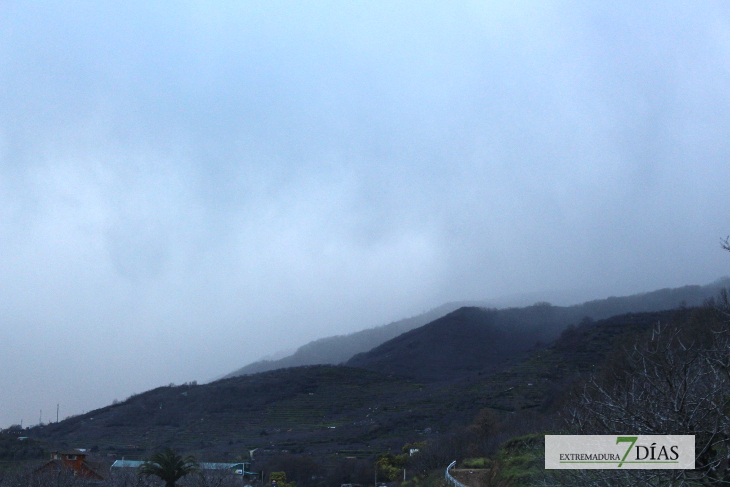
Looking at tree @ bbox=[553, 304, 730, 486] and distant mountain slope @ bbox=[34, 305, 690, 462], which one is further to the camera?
distant mountain slope @ bbox=[34, 305, 690, 462]

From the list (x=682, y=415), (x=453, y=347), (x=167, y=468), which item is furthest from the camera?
(x=453, y=347)

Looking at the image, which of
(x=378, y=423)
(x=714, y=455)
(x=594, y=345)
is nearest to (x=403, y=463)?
(x=378, y=423)

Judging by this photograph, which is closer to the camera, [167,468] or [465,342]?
[167,468]

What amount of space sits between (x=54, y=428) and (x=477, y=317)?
107 m

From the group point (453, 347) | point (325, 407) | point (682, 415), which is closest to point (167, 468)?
point (682, 415)

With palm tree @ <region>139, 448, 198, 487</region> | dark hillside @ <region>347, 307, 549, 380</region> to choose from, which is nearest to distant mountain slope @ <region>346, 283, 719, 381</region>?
dark hillside @ <region>347, 307, 549, 380</region>

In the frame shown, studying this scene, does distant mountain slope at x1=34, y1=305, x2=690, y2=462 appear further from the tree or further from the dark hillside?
the tree

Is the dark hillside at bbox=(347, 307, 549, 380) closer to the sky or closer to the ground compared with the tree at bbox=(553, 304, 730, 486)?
closer to the ground

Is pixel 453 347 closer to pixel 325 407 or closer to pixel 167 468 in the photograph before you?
pixel 325 407

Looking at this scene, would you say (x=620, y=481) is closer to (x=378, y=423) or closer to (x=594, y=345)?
(x=378, y=423)

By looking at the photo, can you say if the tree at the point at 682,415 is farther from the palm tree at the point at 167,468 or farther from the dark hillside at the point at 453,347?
the dark hillside at the point at 453,347

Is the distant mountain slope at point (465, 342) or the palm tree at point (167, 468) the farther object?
the distant mountain slope at point (465, 342)

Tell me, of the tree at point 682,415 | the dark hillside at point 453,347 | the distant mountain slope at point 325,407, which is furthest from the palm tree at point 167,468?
the dark hillside at point 453,347

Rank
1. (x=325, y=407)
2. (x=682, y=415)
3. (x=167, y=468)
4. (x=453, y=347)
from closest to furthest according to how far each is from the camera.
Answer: (x=682, y=415)
(x=167, y=468)
(x=325, y=407)
(x=453, y=347)
